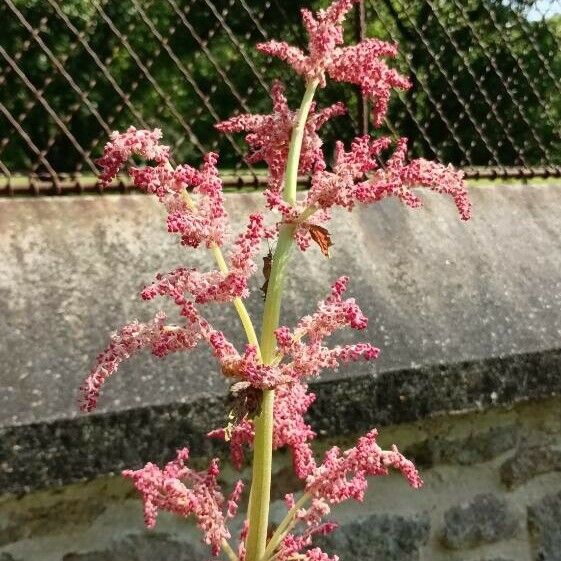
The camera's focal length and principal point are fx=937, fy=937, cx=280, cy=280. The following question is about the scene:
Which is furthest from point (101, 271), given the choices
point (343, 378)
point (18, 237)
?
point (343, 378)

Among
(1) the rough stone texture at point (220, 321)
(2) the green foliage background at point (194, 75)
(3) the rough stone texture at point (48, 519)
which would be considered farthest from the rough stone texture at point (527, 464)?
(2) the green foliage background at point (194, 75)

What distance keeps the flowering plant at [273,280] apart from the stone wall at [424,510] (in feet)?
2.04

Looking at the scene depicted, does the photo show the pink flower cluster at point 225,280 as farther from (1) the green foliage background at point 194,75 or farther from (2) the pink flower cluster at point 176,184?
(1) the green foliage background at point 194,75

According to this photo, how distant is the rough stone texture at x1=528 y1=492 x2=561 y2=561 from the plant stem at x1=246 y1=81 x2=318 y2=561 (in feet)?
4.31

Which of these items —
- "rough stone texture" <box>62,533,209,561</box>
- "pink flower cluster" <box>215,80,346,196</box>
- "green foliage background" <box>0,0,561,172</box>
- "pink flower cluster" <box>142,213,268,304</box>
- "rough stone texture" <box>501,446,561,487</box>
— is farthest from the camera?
"green foliage background" <box>0,0,561,172</box>

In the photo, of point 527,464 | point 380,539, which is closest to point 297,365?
point 380,539

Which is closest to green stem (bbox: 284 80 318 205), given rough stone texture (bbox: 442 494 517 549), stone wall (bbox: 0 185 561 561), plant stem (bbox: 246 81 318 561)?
plant stem (bbox: 246 81 318 561)

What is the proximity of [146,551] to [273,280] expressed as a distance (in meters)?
0.91

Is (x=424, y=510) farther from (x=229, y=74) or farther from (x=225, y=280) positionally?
(x=229, y=74)

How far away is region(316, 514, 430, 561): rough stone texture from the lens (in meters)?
1.90

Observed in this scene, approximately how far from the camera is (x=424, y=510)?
2.01 metres

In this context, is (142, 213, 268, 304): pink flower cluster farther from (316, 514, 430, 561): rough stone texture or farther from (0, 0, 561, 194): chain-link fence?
(0, 0, 561, 194): chain-link fence

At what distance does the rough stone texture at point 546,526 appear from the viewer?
7.09 ft

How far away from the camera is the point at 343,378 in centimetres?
175
